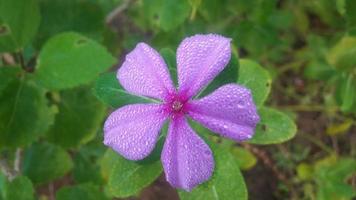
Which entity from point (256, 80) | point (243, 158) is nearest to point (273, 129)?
point (256, 80)

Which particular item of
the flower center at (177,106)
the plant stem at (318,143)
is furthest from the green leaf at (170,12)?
the plant stem at (318,143)

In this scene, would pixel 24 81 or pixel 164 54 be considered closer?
pixel 164 54

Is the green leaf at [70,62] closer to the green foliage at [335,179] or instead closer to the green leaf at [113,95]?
the green leaf at [113,95]

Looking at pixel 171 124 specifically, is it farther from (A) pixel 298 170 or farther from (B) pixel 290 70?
(B) pixel 290 70

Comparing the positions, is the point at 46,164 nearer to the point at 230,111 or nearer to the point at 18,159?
the point at 18,159

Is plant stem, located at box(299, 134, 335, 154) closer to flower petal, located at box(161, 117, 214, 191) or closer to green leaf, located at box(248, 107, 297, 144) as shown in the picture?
green leaf, located at box(248, 107, 297, 144)

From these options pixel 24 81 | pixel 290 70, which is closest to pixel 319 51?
pixel 290 70
